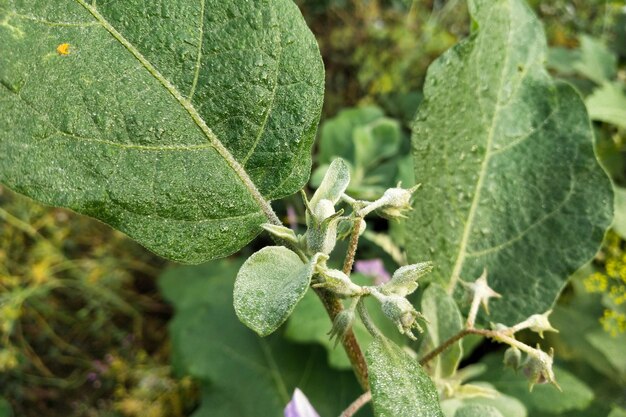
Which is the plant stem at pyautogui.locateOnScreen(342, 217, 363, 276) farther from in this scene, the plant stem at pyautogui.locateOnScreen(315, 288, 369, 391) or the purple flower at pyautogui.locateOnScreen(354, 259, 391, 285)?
the purple flower at pyautogui.locateOnScreen(354, 259, 391, 285)

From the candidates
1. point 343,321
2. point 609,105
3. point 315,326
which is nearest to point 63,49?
point 343,321

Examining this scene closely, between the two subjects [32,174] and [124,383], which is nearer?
[32,174]

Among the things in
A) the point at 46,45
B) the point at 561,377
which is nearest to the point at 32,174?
the point at 46,45

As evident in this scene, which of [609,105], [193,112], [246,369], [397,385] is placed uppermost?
[193,112]

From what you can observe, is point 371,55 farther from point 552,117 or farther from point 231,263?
point 552,117

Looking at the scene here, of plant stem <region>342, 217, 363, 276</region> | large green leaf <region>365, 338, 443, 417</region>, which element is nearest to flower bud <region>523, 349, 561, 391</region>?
large green leaf <region>365, 338, 443, 417</region>

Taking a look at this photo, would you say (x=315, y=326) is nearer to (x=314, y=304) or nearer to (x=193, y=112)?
(x=314, y=304)
